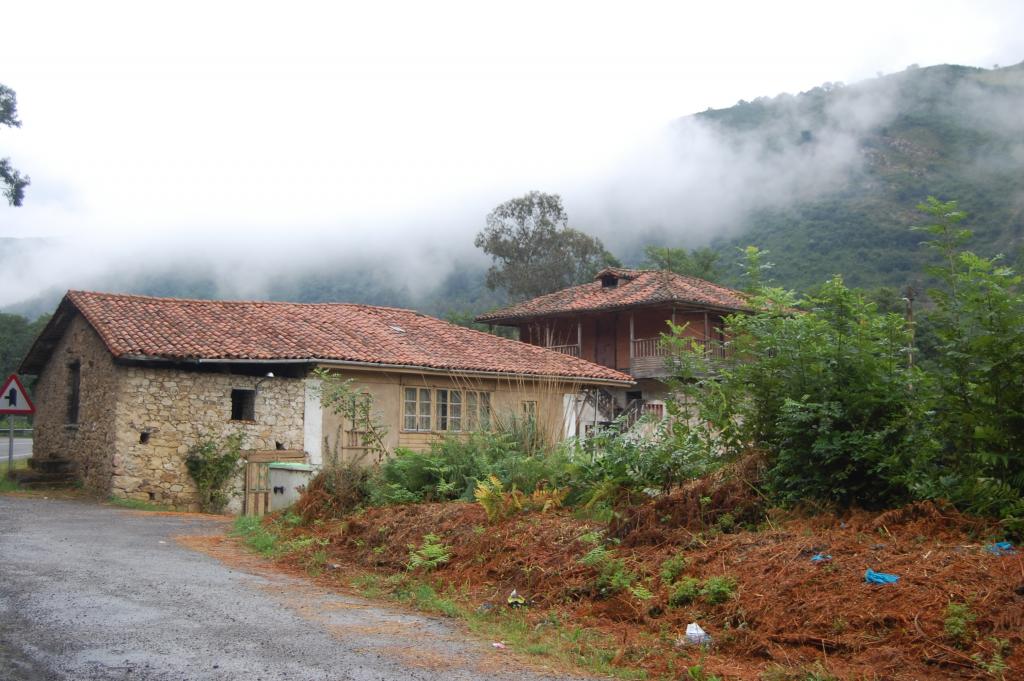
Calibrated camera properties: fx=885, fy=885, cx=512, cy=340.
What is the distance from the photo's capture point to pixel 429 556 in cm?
862

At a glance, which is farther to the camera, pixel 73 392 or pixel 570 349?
pixel 570 349

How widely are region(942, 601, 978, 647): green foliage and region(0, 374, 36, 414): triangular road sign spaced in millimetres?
18032

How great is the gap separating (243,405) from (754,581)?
14442mm

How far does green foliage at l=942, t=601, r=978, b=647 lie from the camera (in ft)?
16.9

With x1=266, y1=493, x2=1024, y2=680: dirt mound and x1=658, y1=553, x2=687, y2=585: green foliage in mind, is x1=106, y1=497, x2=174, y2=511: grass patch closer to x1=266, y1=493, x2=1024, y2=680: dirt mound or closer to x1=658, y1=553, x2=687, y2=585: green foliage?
x1=266, y1=493, x2=1024, y2=680: dirt mound

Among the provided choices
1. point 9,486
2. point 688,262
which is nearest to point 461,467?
point 9,486

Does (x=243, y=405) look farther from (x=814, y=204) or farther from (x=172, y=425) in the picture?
(x=814, y=204)

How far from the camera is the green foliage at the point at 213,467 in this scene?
57.6 feet

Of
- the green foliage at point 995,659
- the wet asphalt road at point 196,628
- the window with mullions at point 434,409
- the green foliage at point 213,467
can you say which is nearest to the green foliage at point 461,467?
the wet asphalt road at point 196,628

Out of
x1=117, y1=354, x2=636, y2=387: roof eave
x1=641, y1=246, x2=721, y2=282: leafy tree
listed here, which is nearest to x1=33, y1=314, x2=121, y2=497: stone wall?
x1=117, y1=354, x2=636, y2=387: roof eave

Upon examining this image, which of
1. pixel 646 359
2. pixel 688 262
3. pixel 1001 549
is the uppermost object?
pixel 688 262

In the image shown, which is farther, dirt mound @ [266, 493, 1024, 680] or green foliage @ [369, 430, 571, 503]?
green foliage @ [369, 430, 571, 503]

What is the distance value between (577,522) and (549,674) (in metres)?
3.27

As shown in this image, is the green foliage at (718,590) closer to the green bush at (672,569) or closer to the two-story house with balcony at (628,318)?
the green bush at (672,569)
